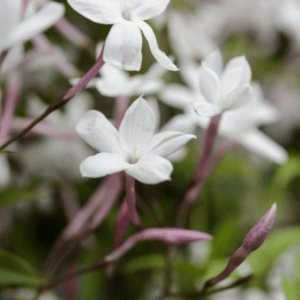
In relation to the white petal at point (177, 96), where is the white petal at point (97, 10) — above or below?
above

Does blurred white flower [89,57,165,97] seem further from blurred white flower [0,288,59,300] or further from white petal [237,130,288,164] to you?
blurred white flower [0,288,59,300]

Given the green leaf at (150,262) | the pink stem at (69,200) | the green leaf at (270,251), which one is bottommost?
the pink stem at (69,200)

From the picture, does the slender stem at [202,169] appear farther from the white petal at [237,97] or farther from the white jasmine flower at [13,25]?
the white jasmine flower at [13,25]

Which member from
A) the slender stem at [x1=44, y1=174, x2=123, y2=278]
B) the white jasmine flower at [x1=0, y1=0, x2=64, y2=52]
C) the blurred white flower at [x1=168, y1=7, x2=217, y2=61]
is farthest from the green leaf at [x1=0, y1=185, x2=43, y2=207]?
the blurred white flower at [x1=168, y1=7, x2=217, y2=61]

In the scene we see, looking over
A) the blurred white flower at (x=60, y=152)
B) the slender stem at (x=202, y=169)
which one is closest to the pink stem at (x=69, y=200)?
the blurred white flower at (x=60, y=152)

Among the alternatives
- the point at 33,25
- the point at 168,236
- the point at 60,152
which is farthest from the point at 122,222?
the point at 60,152

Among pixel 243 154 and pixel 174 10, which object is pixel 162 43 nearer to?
pixel 174 10

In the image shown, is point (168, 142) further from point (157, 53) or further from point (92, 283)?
point (92, 283)

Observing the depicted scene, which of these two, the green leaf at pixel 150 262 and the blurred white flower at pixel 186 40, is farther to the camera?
the blurred white flower at pixel 186 40
